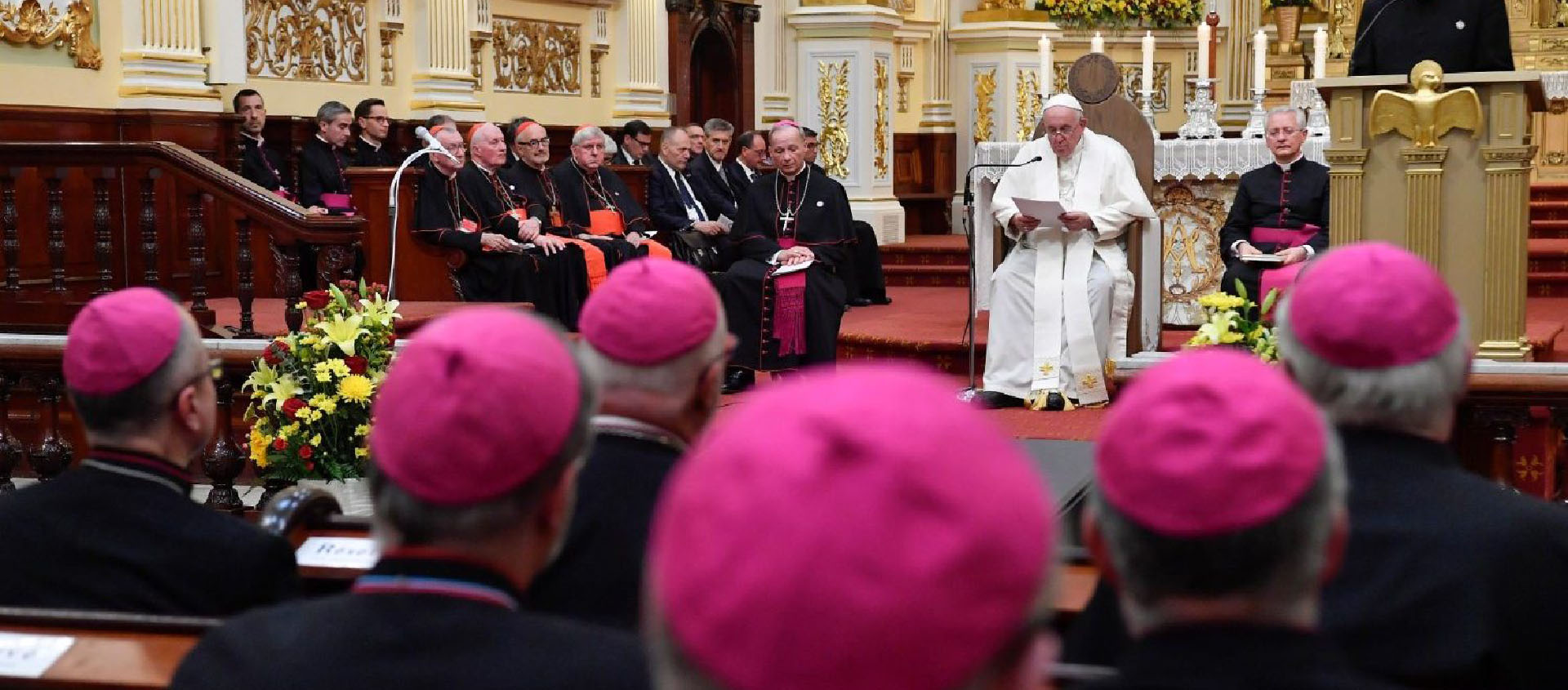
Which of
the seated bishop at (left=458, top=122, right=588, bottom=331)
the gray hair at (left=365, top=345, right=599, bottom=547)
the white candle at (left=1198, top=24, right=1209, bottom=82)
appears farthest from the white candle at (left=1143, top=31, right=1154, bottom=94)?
the gray hair at (left=365, top=345, right=599, bottom=547)

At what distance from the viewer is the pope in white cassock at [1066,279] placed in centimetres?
813

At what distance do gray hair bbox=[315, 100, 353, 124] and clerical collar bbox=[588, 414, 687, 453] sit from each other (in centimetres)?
759

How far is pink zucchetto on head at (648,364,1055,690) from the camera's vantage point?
3.12 ft

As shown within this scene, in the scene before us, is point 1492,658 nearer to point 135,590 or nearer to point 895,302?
point 135,590

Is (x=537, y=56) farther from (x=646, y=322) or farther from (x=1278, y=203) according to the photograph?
(x=646, y=322)

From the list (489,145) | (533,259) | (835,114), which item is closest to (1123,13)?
(835,114)

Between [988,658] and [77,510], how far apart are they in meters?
1.90

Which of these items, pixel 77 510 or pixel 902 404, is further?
pixel 77 510

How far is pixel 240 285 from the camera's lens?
7.22 m

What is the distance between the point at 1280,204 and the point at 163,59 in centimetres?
589

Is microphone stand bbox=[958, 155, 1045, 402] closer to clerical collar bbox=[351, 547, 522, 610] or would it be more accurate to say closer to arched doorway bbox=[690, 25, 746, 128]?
clerical collar bbox=[351, 547, 522, 610]

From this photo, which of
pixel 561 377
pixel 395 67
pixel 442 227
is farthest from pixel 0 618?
pixel 395 67

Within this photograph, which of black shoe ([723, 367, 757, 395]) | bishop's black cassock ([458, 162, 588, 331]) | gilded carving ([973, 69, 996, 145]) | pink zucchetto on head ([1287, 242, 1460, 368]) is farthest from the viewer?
gilded carving ([973, 69, 996, 145])

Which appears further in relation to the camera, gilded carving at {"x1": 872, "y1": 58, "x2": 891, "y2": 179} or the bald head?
gilded carving at {"x1": 872, "y1": 58, "x2": 891, "y2": 179}
